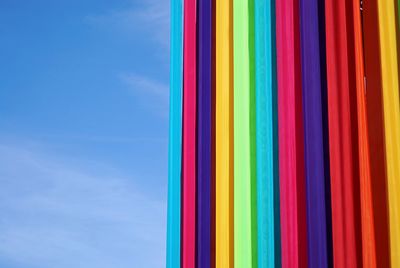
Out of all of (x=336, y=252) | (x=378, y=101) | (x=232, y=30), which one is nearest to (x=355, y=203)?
(x=336, y=252)

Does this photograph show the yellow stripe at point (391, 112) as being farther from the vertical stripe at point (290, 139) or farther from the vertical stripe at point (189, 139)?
the vertical stripe at point (189, 139)

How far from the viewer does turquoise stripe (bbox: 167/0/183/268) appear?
4.00 metres

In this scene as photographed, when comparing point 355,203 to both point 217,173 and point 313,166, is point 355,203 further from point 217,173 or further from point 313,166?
point 217,173

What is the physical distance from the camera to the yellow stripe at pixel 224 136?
3.78 metres

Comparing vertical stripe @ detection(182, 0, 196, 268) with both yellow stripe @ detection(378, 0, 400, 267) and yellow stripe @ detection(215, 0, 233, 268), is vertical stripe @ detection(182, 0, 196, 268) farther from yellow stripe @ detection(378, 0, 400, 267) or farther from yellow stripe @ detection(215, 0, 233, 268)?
yellow stripe @ detection(378, 0, 400, 267)

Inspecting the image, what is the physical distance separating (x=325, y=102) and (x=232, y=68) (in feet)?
2.42

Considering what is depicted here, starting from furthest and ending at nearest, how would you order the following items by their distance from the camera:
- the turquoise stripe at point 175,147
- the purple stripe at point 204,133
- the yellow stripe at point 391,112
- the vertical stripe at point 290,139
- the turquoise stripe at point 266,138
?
the turquoise stripe at point 175,147, the purple stripe at point 204,133, the turquoise stripe at point 266,138, the vertical stripe at point 290,139, the yellow stripe at point 391,112

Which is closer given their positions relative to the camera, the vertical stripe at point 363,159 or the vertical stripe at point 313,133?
the vertical stripe at point 363,159

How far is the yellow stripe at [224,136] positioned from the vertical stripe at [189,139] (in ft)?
0.63

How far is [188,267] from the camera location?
3.90m

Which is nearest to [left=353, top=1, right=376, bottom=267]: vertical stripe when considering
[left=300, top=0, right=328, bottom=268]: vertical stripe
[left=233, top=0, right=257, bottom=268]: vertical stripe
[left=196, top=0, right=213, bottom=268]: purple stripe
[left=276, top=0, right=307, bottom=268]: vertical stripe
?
[left=300, top=0, right=328, bottom=268]: vertical stripe

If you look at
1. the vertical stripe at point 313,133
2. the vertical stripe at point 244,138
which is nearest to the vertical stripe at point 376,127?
the vertical stripe at point 313,133

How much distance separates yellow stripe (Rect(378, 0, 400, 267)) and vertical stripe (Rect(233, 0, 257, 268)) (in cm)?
86

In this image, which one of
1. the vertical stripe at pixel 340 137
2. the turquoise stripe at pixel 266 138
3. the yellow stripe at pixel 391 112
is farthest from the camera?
the turquoise stripe at pixel 266 138
